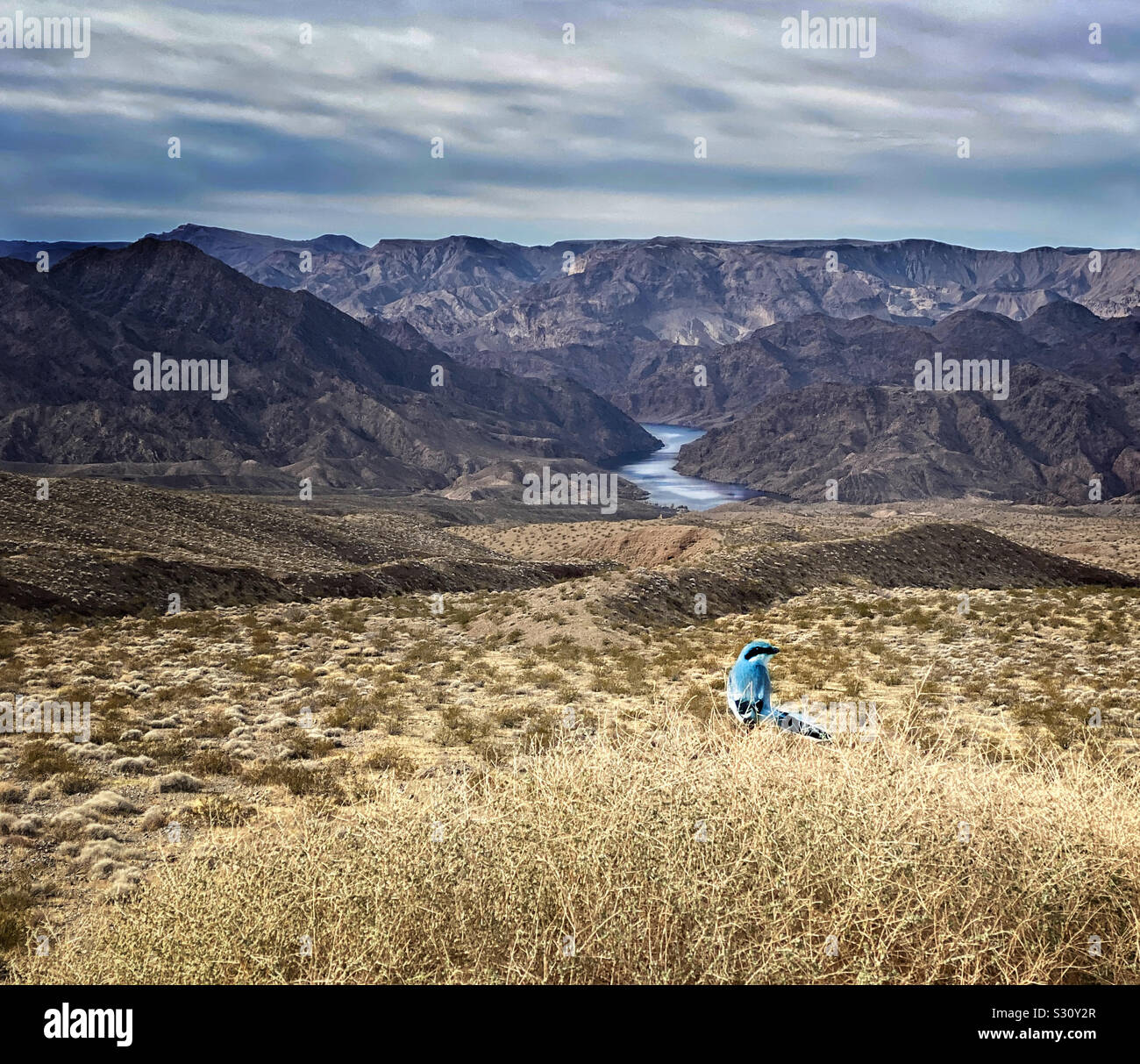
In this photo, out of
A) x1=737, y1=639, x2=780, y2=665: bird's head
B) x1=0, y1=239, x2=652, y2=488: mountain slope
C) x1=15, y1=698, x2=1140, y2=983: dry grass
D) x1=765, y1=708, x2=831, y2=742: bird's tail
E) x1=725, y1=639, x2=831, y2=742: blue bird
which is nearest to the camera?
x1=15, y1=698, x2=1140, y2=983: dry grass

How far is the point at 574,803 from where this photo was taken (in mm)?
5258

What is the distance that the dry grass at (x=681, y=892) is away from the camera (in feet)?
14.4

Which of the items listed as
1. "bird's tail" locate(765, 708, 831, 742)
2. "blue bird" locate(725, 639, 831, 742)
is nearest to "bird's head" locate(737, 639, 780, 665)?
"blue bird" locate(725, 639, 831, 742)

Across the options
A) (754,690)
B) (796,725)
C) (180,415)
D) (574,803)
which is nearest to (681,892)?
(574,803)

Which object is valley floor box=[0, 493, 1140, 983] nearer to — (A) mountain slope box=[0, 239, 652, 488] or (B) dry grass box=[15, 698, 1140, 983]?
(B) dry grass box=[15, 698, 1140, 983]

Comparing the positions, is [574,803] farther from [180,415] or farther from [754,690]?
[180,415]

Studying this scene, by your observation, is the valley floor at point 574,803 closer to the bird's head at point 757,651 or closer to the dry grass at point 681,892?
the dry grass at point 681,892

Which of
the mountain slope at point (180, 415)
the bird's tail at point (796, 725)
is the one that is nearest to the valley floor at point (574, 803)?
the bird's tail at point (796, 725)

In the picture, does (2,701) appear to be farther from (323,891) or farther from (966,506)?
(966,506)

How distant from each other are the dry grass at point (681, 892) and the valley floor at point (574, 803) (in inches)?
0.8

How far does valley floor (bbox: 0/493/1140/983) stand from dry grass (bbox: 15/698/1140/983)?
0.06 feet

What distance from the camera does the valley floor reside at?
4.49 m

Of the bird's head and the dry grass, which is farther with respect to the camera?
the bird's head
